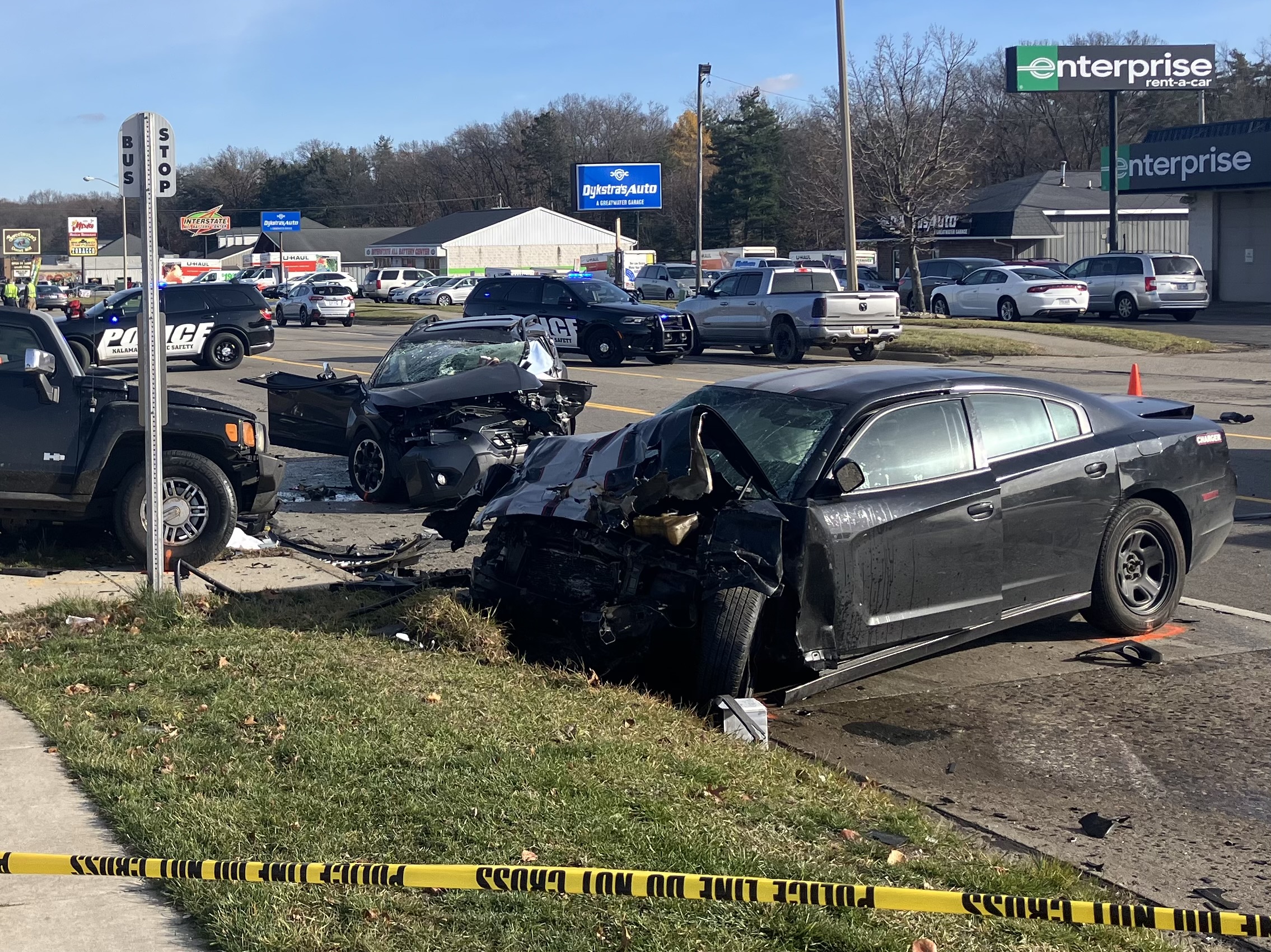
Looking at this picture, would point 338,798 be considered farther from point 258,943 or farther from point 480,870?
point 480,870

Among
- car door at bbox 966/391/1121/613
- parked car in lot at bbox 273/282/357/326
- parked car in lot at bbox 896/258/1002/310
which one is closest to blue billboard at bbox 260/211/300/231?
parked car in lot at bbox 273/282/357/326

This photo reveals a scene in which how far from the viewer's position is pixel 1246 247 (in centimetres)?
4191

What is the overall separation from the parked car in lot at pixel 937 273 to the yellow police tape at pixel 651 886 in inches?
1555

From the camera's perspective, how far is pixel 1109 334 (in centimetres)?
2955

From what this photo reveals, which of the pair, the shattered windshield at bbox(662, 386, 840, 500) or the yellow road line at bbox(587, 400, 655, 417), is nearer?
the shattered windshield at bbox(662, 386, 840, 500)

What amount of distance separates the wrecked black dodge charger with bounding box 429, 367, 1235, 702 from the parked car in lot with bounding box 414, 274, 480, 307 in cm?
5338

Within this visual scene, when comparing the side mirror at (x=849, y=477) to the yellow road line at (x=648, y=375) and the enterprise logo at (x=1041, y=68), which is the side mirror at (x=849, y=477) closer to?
the yellow road line at (x=648, y=375)

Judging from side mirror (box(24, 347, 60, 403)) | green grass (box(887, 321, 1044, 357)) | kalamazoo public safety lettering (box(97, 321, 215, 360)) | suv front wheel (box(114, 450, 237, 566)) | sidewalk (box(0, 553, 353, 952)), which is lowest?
sidewalk (box(0, 553, 353, 952))

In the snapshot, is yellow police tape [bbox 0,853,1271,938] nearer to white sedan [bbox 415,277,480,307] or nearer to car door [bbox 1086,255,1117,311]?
car door [bbox 1086,255,1117,311]

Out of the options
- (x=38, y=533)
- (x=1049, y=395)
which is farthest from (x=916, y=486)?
(x=38, y=533)

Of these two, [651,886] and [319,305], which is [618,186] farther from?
[651,886]

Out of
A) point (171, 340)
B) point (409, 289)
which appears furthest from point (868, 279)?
point (171, 340)

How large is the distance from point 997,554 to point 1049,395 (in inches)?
48.1

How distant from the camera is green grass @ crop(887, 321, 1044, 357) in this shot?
27.0 meters
